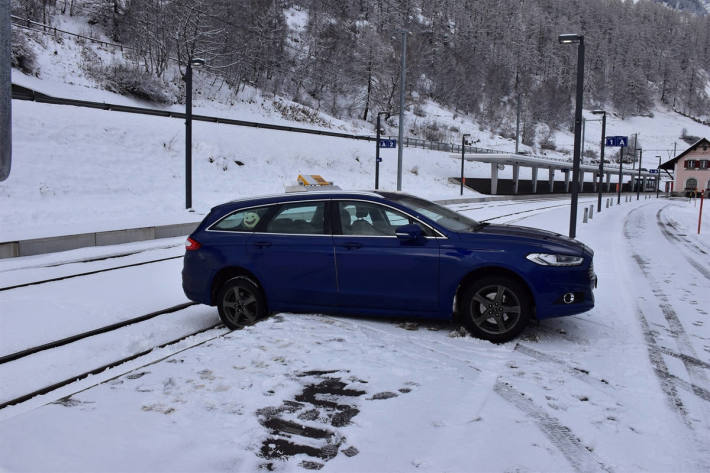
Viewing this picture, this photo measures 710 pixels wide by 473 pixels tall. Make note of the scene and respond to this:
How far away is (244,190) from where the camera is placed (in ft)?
95.9

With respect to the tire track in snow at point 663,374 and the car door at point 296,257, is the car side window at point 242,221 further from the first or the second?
the tire track in snow at point 663,374

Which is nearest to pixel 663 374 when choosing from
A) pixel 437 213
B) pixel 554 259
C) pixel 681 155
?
pixel 554 259

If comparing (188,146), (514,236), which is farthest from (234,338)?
(188,146)

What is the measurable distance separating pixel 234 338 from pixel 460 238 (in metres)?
2.53

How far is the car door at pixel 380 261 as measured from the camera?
5.68 metres

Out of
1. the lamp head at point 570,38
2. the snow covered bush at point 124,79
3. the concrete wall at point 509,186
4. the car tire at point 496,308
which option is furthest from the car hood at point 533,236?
the concrete wall at point 509,186

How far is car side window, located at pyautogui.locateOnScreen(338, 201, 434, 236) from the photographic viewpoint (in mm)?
5930

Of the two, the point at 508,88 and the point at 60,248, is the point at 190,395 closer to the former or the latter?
the point at 60,248

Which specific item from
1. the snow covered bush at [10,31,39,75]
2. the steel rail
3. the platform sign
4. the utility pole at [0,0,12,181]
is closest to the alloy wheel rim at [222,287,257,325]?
the steel rail

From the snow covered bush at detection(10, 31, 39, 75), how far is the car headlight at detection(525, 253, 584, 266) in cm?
3626

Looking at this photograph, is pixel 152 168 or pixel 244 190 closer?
pixel 152 168

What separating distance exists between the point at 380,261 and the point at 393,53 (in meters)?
75.4

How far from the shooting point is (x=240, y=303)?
6363 mm

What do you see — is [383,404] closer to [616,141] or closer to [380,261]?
[380,261]
